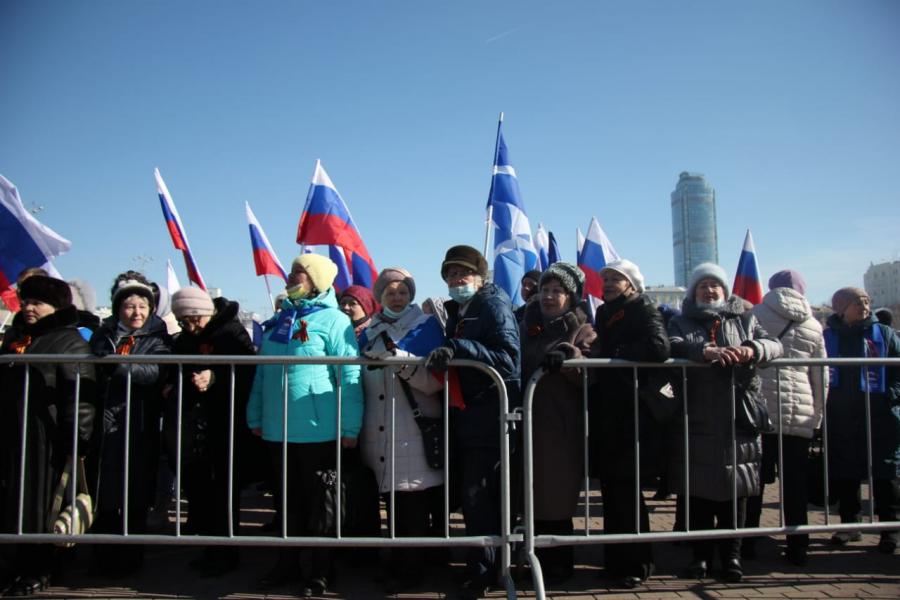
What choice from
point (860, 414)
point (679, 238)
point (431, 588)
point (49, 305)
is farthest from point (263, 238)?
point (679, 238)

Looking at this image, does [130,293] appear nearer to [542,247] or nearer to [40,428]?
[40,428]

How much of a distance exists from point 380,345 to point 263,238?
626cm

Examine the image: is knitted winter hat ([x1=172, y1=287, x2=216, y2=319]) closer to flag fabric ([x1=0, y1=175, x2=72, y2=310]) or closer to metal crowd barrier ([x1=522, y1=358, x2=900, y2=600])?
metal crowd barrier ([x1=522, y1=358, x2=900, y2=600])

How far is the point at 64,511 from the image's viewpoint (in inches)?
150

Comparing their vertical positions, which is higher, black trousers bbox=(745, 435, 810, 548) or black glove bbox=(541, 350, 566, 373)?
black glove bbox=(541, 350, 566, 373)

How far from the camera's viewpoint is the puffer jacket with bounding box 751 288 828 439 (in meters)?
4.34

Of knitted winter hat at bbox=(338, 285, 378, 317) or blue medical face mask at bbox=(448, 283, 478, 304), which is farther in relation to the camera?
knitted winter hat at bbox=(338, 285, 378, 317)

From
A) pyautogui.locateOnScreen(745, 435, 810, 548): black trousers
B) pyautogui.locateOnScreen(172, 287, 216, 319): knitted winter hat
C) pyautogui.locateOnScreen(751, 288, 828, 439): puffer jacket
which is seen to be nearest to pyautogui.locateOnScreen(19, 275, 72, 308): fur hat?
pyautogui.locateOnScreen(172, 287, 216, 319): knitted winter hat

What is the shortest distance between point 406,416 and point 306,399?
0.62 m

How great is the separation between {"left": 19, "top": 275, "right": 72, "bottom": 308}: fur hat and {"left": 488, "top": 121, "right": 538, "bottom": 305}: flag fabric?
16.9 ft

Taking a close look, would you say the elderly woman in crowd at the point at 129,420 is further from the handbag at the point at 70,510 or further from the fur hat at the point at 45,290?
the fur hat at the point at 45,290

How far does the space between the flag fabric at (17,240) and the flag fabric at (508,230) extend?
5114 mm

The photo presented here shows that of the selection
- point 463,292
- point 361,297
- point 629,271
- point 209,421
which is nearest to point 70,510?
point 209,421

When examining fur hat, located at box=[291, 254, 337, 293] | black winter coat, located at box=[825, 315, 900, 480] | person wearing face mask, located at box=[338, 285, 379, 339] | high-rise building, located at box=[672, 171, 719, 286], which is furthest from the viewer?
high-rise building, located at box=[672, 171, 719, 286]
